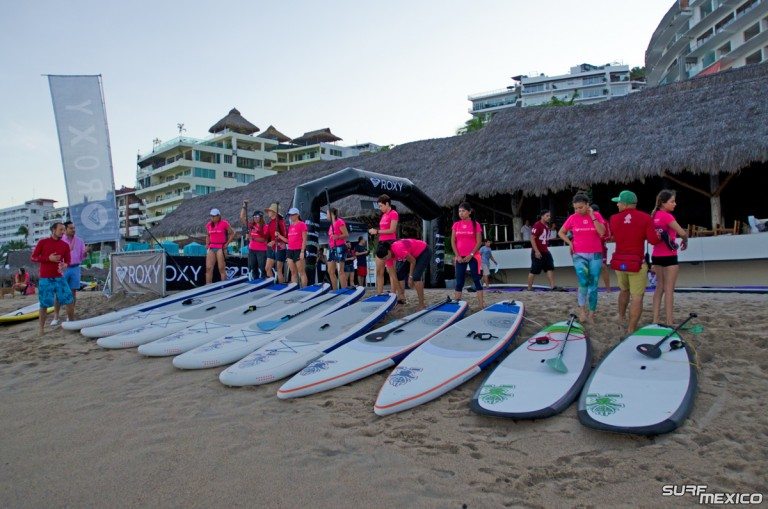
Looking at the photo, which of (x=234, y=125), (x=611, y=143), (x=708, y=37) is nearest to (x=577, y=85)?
(x=708, y=37)

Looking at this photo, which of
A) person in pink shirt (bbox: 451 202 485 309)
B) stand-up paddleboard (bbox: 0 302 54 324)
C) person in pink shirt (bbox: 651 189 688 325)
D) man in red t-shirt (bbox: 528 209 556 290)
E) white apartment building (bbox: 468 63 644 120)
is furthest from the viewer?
white apartment building (bbox: 468 63 644 120)

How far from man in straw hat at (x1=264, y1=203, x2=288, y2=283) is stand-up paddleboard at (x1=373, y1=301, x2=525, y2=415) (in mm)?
4421

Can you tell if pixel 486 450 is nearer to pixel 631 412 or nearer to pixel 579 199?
pixel 631 412

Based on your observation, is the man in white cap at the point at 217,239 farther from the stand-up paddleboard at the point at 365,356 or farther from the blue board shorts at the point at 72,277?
the stand-up paddleboard at the point at 365,356

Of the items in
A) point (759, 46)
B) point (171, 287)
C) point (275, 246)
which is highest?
point (759, 46)

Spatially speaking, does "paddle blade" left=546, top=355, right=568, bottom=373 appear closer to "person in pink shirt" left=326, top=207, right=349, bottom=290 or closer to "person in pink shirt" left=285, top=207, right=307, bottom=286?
"person in pink shirt" left=326, top=207, right=349, bottom=290

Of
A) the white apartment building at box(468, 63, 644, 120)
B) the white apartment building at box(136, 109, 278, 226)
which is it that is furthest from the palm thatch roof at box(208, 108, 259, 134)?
the white apartment building at box(468, 63, 644, 120)

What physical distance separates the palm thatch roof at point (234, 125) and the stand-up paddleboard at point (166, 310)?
57.0m

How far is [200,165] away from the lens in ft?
176

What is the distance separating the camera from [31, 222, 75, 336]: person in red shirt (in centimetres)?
725

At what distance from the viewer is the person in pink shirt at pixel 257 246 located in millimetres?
9297

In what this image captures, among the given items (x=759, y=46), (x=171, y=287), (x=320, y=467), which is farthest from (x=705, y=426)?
(x=759, y=46)

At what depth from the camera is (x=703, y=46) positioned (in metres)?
43.9

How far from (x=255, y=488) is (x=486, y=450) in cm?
139
